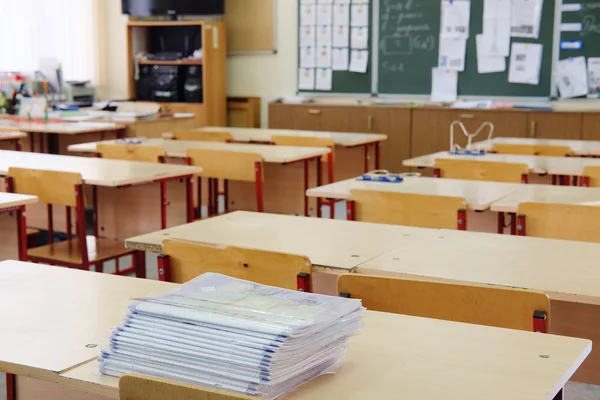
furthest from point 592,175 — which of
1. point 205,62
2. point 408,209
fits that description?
point 205,62

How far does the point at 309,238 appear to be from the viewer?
2537 mm

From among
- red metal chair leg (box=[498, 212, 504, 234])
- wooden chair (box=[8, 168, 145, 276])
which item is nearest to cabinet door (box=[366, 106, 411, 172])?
wooden chair (box=[8, 168, 145, 276])

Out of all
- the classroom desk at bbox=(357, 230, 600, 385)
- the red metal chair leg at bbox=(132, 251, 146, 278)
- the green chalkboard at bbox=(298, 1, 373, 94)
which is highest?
the green chalkboard at bbox=(298, 1, 373, 94)

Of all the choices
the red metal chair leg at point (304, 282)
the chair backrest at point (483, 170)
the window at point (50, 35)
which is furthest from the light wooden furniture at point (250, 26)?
the red metal chair leg at point (304, 282)

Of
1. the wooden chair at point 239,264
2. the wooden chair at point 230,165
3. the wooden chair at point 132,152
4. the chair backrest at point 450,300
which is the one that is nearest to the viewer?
the chair backrest at point 450,300

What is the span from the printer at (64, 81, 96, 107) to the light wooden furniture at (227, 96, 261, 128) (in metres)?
1.44

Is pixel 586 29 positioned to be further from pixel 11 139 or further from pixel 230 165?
pixel 11 139

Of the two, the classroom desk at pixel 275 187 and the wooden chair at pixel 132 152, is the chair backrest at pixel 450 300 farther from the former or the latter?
the classroom desk at pixel 275 187

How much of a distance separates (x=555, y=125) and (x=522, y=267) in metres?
5.50

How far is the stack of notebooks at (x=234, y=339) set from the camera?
1.22m

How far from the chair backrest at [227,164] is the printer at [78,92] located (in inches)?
163

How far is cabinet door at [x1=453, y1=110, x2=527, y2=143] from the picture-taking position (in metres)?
7.45

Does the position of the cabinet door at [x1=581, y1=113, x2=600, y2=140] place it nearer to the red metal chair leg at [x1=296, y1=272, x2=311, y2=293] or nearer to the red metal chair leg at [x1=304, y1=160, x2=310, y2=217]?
the red metal chair leg at [x1=304, y1=160, x2=310, y2=217]

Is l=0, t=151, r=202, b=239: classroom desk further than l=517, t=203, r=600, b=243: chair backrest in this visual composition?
Yes
